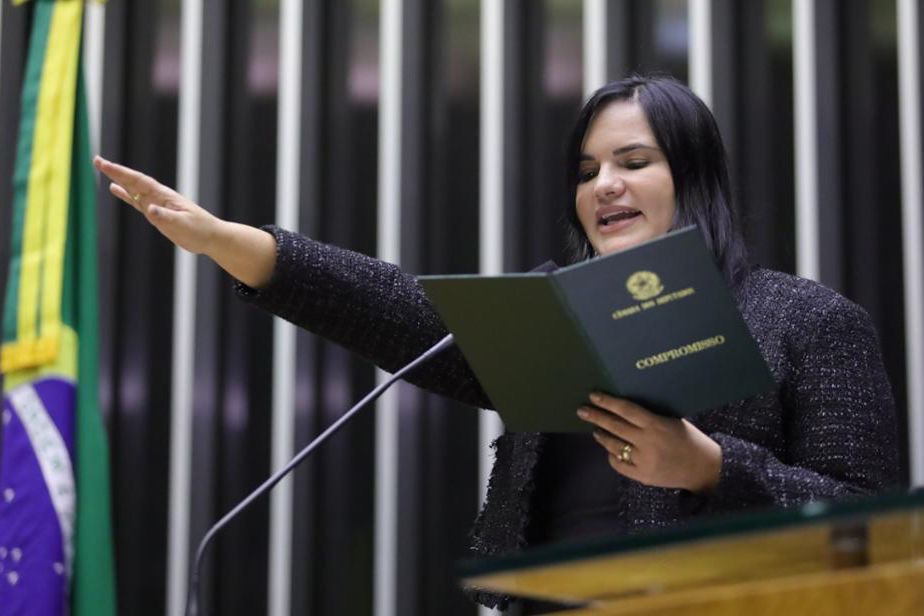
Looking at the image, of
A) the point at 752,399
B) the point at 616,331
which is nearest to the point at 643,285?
the point at 616,331

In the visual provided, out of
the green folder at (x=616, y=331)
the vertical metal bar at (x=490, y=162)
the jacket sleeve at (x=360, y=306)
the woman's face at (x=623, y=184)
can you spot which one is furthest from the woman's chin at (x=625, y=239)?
the vertical metal bar at (x=490, y=162)

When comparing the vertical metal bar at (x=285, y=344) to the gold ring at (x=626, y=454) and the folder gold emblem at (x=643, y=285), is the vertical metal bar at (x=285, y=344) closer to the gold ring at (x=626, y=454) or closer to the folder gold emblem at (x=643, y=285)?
the gold ring at (x=626, y=454)

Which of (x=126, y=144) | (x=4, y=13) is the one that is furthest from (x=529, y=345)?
(x=4, y=13)

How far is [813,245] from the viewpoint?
3240mm

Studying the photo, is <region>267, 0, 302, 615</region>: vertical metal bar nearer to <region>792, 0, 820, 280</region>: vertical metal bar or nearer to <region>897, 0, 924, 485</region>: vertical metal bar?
<region>792, 0, 820, 280</region>: vertical metal bar

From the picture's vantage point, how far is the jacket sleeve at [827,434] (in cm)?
166

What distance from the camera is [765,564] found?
0.94 metres

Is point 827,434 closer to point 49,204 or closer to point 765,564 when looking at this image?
point 765,564

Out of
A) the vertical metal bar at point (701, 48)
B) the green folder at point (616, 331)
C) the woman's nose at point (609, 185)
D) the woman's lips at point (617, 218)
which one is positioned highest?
the vertical metal bar at point (701, 48)

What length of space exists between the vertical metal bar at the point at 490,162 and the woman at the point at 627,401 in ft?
3.88

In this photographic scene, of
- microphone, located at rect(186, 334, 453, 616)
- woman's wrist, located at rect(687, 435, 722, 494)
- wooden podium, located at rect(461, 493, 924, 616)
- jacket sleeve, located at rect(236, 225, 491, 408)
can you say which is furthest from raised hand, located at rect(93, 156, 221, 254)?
wooden podium, located at rect(461, 493, 924, 616)

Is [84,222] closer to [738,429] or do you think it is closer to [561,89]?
[561,89]

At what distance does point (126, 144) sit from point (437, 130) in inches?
32.6

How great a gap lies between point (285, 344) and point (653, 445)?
6.42ft
